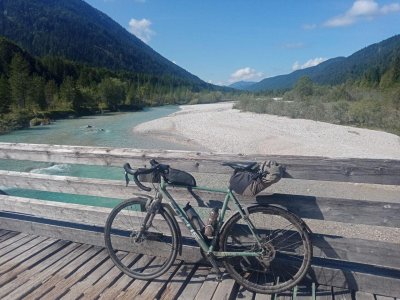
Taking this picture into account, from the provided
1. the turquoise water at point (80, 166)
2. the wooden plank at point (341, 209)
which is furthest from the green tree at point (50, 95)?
the wooden plank at point (341, 209)

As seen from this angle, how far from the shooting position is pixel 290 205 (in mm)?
3225

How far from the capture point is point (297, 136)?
105ft

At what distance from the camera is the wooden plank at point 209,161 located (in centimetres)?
293

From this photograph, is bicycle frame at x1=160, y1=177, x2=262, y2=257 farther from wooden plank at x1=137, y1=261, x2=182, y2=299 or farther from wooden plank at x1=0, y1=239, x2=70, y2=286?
wooden plank at x1=0, y1=239, x2=70, y2=286

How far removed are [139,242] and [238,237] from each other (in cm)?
112

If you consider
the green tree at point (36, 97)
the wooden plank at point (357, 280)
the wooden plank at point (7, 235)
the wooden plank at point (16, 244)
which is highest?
the wooden plank at point (357, 280)

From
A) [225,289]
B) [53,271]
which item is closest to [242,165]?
[225,289]

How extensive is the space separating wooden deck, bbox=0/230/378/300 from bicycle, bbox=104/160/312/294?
12cm

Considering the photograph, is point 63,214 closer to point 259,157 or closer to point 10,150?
point 10,150

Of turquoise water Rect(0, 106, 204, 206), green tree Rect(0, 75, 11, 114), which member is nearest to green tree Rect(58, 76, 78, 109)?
green tree Rect(0, 75, 11, 114)

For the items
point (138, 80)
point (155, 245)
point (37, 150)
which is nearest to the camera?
point (155, 245)

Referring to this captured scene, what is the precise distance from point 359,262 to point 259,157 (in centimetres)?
141

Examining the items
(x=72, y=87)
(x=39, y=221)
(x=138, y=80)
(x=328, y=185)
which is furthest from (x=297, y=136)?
(x=138, y=80)

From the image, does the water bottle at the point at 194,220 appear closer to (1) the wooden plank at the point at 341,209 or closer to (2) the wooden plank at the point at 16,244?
(1) the wooden plank at the point at 341,209
